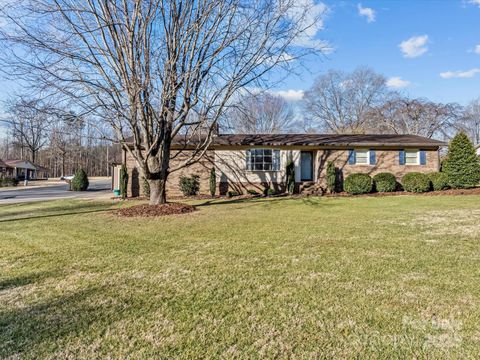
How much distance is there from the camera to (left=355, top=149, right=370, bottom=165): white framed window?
55.9ft

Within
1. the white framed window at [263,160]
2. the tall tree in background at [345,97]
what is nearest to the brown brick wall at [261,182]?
the white framed window at [263,160]

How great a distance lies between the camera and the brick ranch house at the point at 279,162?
16812mm

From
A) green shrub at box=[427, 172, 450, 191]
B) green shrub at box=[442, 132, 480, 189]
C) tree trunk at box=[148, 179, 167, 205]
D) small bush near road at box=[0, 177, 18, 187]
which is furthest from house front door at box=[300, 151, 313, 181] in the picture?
small bush near road at box=[0, 177, 18, 187]

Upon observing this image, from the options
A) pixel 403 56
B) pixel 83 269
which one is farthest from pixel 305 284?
pixel 403 56

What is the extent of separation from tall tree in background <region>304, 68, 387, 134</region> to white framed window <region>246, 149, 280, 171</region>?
80.4 ft

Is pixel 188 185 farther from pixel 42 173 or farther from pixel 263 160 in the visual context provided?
pixel 42 173

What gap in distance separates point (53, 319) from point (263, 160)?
1479cm

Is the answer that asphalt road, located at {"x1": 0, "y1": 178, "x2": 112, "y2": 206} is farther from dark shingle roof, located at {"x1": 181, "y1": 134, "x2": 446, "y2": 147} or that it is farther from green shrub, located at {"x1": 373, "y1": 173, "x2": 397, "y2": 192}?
green shrub, located at {"x1": 373, "y1": 173, "x2": 397, "y2": 192}

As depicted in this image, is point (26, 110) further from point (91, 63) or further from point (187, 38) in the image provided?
point (187, 38)

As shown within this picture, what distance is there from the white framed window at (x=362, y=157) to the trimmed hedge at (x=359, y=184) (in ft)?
5.13

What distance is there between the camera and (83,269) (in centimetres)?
429

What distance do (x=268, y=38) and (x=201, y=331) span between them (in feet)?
32.9

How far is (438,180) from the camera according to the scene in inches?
592

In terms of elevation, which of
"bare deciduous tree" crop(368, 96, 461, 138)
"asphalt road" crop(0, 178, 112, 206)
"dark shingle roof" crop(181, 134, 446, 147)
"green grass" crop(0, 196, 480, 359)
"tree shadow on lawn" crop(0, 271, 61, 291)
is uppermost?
"bare deciduous tree" crop(368, 96, 461, 138)
